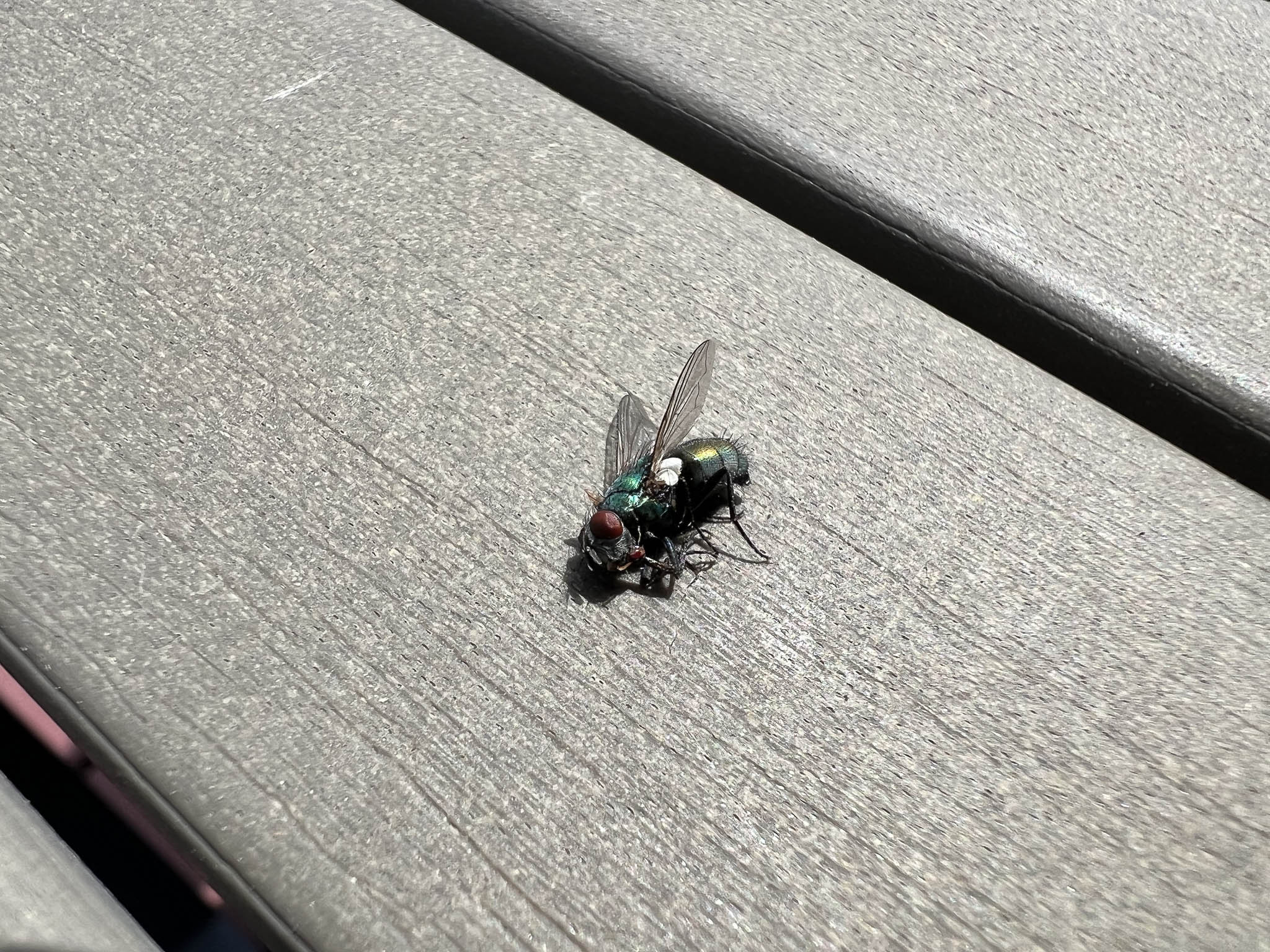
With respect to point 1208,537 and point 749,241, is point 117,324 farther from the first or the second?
point 1208,537

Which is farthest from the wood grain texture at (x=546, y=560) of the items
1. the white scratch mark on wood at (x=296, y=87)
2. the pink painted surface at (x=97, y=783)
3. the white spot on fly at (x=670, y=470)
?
the pink painted surface at (x=97, y=783)

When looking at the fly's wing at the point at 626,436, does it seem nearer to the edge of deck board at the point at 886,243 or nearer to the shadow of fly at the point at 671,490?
the shadow of fly at the point at 671,490

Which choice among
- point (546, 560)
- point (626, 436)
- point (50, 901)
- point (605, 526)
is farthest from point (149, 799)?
point (626, 436)

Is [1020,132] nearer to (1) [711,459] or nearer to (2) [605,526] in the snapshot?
(1) [711,459]


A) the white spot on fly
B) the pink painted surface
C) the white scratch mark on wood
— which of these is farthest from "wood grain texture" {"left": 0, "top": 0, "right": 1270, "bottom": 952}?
the pink painted surface

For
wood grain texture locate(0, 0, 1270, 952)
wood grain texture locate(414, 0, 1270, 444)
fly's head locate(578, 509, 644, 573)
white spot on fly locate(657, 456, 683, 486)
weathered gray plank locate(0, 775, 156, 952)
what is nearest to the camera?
weathered gray plank locate(0, 775, 156, 952)

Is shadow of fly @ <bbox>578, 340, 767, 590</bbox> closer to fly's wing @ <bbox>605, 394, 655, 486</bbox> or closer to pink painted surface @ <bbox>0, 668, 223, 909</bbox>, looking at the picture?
fly's wing @ <bbox>605, 394, 655, 486</bbox>
